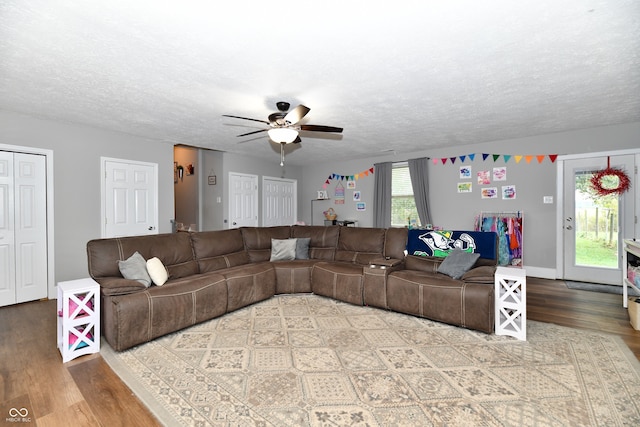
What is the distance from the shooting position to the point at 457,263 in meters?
3.41

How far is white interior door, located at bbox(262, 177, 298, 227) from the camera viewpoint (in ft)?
23.6

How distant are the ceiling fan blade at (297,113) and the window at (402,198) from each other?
3.98m

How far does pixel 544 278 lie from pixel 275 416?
5119mm

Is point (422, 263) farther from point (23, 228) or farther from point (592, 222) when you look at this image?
point (23, 228)

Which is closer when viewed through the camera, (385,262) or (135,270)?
(135,270)

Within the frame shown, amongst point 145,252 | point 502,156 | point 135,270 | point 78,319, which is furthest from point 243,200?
point 502,156

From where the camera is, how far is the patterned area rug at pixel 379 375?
5.85 ft

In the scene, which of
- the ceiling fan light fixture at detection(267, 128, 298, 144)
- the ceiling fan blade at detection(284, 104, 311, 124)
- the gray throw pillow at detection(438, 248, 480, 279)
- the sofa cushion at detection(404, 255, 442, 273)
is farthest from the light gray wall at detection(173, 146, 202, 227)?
the gray throw pillow at detection(438, 248, 480, 279)

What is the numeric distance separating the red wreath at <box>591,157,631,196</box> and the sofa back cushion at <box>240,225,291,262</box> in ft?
16.2

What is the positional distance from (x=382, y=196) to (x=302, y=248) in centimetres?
267

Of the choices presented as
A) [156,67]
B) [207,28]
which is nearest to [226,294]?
[156,67]

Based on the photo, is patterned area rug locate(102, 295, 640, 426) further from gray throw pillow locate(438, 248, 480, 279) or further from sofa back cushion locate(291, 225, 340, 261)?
sofa back cushion locate(291, 225, 340, 261)

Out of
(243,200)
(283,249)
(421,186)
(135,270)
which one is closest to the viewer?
(135,270)

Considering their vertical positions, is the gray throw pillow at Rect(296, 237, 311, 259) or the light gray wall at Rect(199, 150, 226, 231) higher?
the light gray wall at Rect(199, 150, 226, 231)
